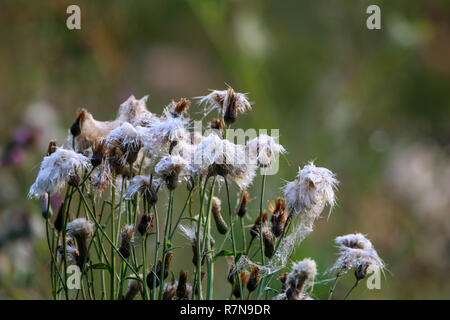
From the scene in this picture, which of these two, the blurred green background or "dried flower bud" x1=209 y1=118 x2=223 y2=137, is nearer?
"dried flower bud" x1=209 y1=118 x2=223 y2=137

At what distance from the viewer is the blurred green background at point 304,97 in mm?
1540

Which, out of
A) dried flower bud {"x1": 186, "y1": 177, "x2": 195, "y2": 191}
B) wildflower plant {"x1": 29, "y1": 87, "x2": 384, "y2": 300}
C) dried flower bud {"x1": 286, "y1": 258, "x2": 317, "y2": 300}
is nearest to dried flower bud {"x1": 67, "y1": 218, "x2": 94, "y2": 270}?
wildflower plant {"x1": 29, "y1": 87, "x2": 384, "y2": 300}

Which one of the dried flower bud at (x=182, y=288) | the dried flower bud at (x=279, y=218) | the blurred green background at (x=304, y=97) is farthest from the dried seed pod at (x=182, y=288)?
the blurred green background at (x=304, y=97)

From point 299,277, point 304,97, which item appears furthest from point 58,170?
point 304,97

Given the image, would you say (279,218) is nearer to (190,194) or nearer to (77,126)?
(190,194)

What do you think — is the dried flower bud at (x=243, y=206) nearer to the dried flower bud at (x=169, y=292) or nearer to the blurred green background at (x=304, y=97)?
the dried flower bud at (x=169, y=292)

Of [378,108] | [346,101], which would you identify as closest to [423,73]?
[378,108]

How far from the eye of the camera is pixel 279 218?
2.16ft

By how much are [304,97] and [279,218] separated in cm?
164

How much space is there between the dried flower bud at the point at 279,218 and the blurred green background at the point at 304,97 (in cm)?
53

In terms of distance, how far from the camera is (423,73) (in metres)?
2.33

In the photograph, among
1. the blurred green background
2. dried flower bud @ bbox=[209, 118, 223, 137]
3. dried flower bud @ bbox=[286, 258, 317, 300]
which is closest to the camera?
dried flower bud @ bbox=[286, 258, 317, 300]

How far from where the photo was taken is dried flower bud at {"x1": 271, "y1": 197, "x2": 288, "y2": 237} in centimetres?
66

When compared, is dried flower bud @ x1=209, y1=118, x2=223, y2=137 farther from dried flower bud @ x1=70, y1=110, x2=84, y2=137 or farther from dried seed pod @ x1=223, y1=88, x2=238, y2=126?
dried flower bud @ x1=70, y1=110, x2=84, y2=137
